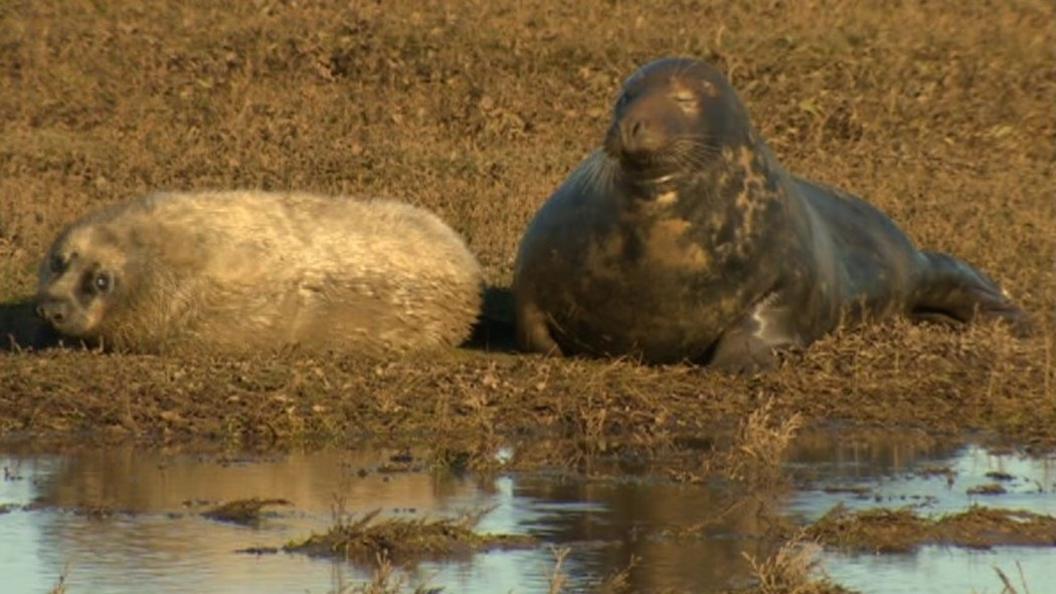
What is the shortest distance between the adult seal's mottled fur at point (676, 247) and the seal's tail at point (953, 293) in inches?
56.4

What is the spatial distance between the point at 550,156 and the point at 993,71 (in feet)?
16.0

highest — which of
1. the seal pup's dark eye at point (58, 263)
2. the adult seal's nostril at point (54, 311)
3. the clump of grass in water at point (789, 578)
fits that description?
the seal pup's dark eye at point (58, 263)

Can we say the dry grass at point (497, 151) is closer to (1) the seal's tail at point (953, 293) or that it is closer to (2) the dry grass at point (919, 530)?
(1) the seal's tail at point (953, 293)

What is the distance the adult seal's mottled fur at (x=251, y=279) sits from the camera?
12172 mm

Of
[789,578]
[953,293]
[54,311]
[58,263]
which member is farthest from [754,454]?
[953,293]

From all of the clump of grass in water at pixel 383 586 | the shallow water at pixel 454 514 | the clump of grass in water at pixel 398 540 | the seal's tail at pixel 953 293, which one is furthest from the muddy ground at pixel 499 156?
the clump of grass in water at pixel 383 586

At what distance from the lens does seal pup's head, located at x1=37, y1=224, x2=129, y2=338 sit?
1211 centimetres

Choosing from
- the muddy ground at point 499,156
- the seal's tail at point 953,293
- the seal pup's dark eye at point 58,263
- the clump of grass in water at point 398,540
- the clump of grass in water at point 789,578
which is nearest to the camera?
the clump of grass in water at point 789,578

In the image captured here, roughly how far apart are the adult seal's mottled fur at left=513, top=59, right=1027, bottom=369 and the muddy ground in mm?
241

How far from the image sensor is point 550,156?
18938 mm

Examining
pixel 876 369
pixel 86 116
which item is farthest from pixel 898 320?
pixel 86 116

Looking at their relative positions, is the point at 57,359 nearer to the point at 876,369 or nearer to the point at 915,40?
the point at 876,369

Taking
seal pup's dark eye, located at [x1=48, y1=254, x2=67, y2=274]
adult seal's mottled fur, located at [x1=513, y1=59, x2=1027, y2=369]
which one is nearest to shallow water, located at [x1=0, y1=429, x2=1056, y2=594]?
adult seal's mottled fur, located at [x1=513, y1=59, x2=1027, y2=369]

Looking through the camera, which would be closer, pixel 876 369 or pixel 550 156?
pixel 876 369
